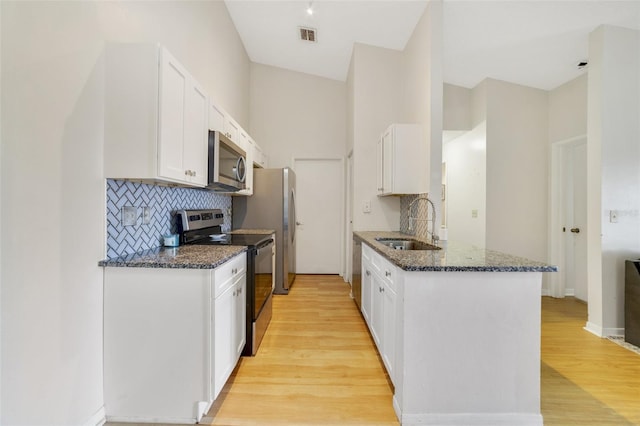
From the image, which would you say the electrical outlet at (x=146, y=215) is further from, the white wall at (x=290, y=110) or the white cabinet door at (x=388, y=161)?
the white wall at (x=290, y=110)

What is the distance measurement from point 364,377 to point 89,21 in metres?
2.66

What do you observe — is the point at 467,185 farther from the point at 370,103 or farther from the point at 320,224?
the point at 320,224

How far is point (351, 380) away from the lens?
1.94 metres

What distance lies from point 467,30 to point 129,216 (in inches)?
136

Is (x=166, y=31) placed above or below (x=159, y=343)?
above

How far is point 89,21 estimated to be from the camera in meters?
1.42

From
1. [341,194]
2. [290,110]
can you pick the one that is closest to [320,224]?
[341,194]

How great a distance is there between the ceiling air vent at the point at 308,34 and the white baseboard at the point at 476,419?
4030mm

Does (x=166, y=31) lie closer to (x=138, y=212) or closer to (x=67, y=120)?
(x=67, y=120)

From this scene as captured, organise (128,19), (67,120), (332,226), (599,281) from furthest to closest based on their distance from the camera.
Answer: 1. (332,226)
2. (599,281)
3. (128,19)
4. (67,120)

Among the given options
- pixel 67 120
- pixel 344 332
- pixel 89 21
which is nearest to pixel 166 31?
pixel 89 21

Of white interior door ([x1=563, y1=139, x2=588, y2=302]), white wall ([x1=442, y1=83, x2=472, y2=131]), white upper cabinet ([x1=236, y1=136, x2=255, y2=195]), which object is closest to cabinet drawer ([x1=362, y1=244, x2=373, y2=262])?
white upper cabinet ([x1=236, y1=136, x2=255, y2=195])

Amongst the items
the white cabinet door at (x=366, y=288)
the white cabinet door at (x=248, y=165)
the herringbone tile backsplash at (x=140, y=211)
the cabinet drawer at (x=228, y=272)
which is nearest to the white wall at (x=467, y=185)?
the white cabinet door at (x=366, y=288)

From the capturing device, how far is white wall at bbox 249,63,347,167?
475 cm
